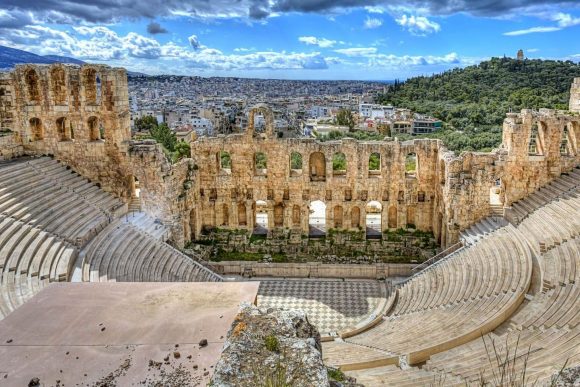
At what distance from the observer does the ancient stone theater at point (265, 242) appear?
32.0ft

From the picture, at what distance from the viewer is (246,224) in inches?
1128

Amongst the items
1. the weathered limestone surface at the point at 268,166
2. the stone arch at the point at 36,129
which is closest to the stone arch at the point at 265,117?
A: the weathered limestone surface at the point at 268,166

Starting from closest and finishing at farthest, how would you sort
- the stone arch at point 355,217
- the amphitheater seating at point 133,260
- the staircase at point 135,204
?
the amphitheater seating at point 133,260 < the staircase at point 135,204 < the stone arch at point 355,217

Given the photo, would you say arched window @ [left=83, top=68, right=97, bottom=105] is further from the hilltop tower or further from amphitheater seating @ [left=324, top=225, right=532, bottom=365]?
the hilltop tower

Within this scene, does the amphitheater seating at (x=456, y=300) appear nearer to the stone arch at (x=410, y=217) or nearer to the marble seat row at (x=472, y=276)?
the marble seat row at (x=472, y=276)

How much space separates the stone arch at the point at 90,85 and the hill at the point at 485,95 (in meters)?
36.7

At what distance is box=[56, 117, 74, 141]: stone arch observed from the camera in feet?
87.4

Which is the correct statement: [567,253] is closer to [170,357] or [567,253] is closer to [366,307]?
[366,307]

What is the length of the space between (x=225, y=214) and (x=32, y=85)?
12550 millimetres

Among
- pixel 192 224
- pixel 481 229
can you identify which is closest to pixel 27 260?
pixel 192 224

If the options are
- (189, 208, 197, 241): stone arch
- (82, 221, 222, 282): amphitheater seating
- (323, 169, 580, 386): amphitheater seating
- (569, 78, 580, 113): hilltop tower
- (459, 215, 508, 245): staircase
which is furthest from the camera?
(189, 208, 197, 241): stone arch

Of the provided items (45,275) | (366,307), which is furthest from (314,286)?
(45,275)

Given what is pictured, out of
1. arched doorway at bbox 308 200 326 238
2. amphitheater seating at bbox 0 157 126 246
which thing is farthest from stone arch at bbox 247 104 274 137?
amphitheater seating at bbox 0 157 126 246

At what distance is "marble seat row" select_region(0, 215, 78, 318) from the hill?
4033 cm
